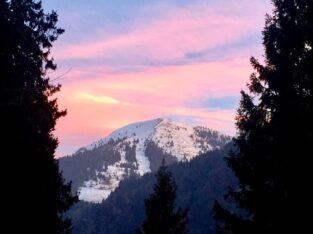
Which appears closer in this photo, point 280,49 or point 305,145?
point 305,145

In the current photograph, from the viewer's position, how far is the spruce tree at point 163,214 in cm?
2708

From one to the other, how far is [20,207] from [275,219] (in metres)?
7.69

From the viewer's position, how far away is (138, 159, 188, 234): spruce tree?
27.1 m

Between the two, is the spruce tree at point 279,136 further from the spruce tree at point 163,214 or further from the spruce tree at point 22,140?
the spruce tree at point 163,214

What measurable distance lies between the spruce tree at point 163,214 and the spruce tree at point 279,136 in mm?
10290

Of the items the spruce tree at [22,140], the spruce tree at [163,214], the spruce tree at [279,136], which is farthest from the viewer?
the spruce tree at [163,214]

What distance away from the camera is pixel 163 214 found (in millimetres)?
27531

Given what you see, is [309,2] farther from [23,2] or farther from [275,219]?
[23,2]

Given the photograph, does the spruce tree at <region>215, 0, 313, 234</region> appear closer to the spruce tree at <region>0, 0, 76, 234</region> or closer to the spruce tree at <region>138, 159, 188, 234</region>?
the spruce tree at <region>0, 0, 76, 234</region>

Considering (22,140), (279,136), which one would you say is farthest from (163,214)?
(279,136)

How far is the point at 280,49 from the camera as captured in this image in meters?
16.1

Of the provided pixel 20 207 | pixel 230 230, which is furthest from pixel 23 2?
pixel 230 230

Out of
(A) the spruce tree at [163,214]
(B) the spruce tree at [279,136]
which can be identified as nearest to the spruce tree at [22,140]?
(B) the spruce tree at [279,136]

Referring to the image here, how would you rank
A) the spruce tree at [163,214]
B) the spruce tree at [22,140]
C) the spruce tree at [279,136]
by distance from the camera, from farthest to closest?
the spruce tree at [163,214] → the spruce tree at [22,140] → the spruce tree at [279,136]
